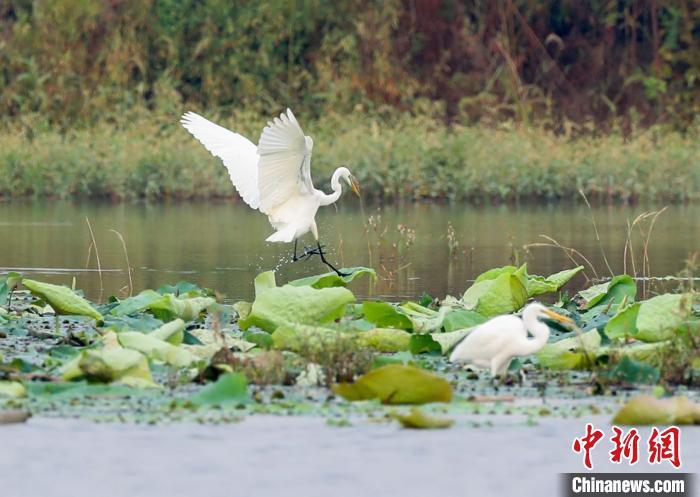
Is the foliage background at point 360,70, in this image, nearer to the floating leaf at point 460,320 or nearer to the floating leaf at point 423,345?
the floating leaf at point 460,320

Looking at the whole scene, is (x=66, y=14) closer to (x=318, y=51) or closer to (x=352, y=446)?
(x=318, y=51)

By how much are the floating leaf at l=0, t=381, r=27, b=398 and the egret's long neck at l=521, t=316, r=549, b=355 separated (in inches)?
71.9

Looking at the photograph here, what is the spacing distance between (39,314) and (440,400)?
307 centimetres

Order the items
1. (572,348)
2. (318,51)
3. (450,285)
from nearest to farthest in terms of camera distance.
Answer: (572,348), (450,285), (318,51)

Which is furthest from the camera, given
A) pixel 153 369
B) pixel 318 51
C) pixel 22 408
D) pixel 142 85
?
pixel 318 51

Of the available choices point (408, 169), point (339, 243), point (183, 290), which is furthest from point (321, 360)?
point (408, 169)

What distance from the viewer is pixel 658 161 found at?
62.5 ft

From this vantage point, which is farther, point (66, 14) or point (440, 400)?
point (66, 14)

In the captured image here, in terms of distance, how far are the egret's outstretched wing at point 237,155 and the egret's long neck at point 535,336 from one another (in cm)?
395

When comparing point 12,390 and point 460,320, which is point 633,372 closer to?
point 460,320

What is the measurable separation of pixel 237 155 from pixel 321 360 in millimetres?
4127

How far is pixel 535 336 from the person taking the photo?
6.16m

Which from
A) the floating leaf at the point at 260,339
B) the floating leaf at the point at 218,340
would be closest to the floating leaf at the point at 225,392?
the floating leaf at the point at 218,340

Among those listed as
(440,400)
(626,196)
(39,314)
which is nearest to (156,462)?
(440,400)
